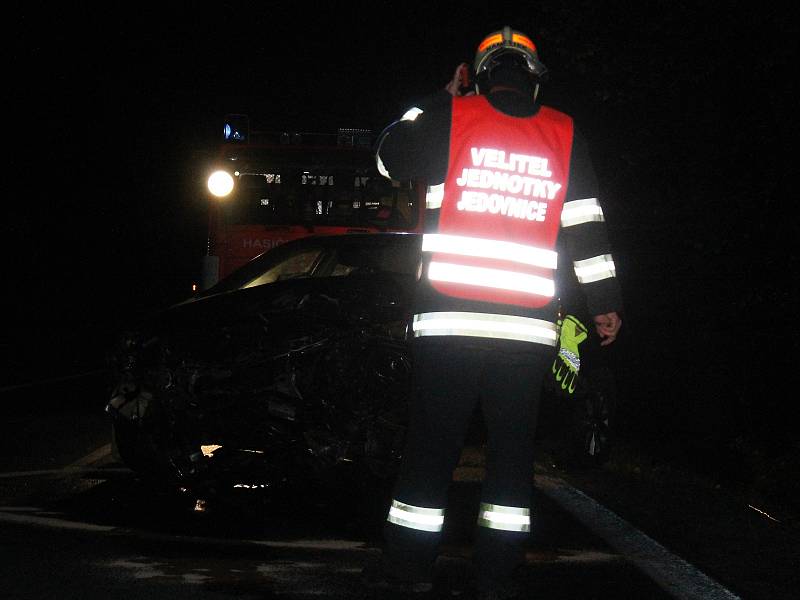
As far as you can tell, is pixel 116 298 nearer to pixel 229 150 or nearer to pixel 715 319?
pixel 229 150

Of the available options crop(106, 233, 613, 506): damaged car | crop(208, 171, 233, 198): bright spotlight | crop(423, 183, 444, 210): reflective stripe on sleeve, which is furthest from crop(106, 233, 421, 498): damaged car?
crop(208, 171, 233, 198): bright spotlight

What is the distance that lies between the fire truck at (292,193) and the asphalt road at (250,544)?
5917 millimetres

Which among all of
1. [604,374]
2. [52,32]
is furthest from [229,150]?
[52,32]

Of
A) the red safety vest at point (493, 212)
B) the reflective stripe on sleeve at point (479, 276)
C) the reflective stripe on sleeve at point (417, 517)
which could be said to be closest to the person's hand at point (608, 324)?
the red safety vest at point (493, 212)

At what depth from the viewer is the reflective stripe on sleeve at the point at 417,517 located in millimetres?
4242

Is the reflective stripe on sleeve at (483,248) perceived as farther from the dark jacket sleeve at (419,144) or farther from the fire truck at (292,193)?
the fire truck at (292,193)

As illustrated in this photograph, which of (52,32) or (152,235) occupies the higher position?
(52,32)

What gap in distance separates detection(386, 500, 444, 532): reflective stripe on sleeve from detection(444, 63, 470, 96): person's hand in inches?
56.7

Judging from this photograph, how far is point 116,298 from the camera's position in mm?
53562

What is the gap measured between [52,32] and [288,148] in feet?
106

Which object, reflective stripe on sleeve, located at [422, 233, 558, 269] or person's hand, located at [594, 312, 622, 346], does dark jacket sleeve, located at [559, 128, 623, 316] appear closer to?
person's hand, located at [594, 312, 622, 346]

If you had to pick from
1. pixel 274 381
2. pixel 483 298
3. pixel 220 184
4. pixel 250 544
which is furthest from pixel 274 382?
pixel 220 184

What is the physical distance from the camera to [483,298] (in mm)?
4258

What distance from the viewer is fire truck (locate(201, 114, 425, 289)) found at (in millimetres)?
13766
